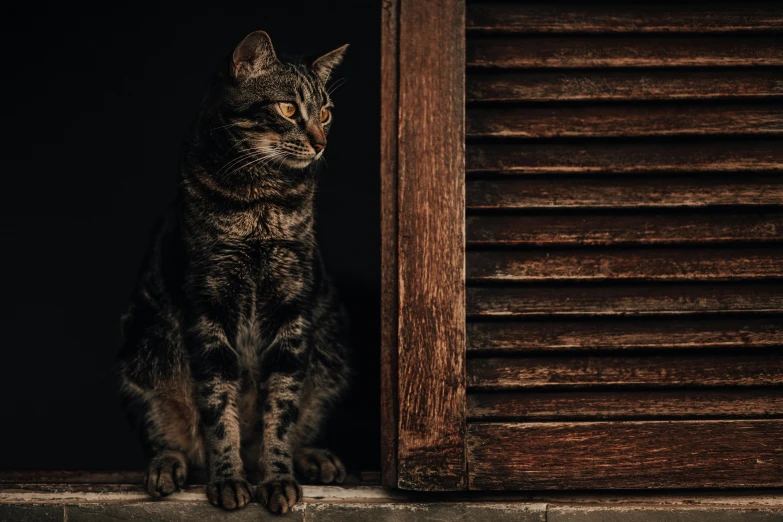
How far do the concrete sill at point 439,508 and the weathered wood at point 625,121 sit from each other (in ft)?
3.71

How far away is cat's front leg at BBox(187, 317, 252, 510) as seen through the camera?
295 cm

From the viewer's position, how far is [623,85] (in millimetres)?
2982

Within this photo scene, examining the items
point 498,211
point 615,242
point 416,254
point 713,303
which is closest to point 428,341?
point 416,254

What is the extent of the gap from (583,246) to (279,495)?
1.21 metres

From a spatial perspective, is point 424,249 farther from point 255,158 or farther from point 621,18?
point 621,18

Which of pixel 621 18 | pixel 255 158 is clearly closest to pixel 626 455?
pixel 621 18

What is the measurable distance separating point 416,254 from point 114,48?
103 inches

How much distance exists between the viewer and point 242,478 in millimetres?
2936

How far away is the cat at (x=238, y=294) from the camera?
3.04 m

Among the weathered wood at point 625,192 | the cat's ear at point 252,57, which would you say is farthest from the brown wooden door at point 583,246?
the cat's ear at point 252,57

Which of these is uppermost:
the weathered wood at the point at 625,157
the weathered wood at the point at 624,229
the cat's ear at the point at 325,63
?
the cat's ear at the point at 325,63

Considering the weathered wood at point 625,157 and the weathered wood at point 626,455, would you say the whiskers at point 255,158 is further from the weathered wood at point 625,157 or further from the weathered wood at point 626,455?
the weathered wood at point 626,455

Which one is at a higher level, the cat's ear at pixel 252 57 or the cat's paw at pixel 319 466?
the cat's ear at pixel 252 57

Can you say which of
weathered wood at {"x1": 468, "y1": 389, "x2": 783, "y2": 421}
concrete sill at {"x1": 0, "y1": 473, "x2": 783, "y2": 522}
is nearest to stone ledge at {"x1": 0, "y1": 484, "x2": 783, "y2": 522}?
concrete sill at {"x1": 0, "y1": 473, "x2": 783, "y2": 522}
